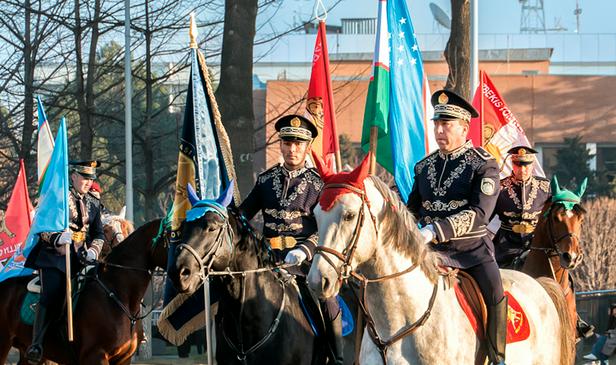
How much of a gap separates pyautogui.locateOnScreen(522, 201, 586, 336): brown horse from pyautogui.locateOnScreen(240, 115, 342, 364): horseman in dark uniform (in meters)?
3.36

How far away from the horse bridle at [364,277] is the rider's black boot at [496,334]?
0.57 meters

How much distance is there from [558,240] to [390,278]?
533 cm

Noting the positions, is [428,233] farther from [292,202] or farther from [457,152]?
[292,202]

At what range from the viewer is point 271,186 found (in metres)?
9.60

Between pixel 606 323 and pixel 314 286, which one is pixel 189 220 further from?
pixel 606 323

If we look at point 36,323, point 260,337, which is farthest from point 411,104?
point 36,323

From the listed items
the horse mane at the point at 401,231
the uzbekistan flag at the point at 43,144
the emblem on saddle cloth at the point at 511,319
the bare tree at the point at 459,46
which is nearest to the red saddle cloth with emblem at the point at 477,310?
the emblem on saddle cloth at the point at 511,319

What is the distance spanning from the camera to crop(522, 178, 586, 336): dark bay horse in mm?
11852

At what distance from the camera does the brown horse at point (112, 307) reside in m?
11.5

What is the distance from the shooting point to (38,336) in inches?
456

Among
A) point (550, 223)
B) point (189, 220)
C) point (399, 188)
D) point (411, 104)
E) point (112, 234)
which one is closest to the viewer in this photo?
point (189, 220)

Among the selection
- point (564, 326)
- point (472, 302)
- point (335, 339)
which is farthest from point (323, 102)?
point (472, 302)

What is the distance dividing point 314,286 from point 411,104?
17.1 feet

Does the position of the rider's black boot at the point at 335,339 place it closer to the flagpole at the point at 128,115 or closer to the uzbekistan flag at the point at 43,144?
the uzbekistan flag at the point at 43,144
